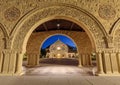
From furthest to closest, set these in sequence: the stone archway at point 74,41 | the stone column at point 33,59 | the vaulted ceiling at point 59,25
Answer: the stone column at point 33,59 < the stone archway at point 74,41 < the vaulted ceiling at point 59,25

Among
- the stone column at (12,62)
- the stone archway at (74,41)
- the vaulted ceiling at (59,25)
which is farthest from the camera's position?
the stone archway at (74,41)

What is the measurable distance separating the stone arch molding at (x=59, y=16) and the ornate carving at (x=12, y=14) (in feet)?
1.25

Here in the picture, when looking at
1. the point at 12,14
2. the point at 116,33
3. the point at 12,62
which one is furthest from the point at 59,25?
the point at 12,62

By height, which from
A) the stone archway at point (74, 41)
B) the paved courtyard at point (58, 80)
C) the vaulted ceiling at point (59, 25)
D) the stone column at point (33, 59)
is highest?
the vaulted ceiling at point (59, 25)

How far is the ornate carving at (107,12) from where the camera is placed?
14.5 feet

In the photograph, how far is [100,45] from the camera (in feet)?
14.0

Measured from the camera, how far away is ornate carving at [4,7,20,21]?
4.50 meters

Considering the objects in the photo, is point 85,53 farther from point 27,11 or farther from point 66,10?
point 27,11

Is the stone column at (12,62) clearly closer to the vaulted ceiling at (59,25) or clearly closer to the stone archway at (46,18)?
the stone archway at (46,18)

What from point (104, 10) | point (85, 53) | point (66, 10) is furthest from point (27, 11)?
point (85, 53)

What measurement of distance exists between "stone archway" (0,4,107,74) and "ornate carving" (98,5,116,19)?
40 centimetres

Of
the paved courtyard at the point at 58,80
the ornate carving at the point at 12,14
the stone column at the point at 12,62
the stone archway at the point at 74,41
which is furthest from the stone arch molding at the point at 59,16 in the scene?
the stone archway at the point at 74,41

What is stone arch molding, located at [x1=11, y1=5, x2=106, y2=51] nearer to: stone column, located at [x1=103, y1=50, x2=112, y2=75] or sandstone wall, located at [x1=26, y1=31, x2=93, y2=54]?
stone column, located at [x1=103, y1=50, x2=112, y2=75]

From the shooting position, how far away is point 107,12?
14.7 ft
